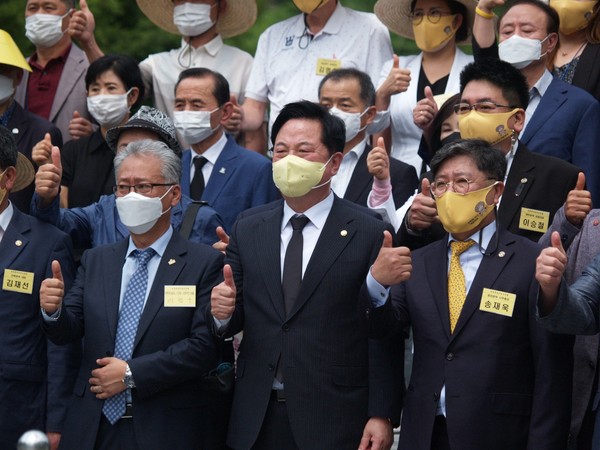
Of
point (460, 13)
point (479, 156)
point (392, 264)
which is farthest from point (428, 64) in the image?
point (392, 264)

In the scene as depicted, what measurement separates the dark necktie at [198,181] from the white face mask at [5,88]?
1521 mm

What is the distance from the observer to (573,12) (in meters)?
9.36

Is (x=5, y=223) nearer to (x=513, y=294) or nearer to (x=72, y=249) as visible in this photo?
(x=72, y=249)

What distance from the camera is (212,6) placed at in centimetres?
1088

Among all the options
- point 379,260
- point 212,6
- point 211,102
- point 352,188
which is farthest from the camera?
point 212,6

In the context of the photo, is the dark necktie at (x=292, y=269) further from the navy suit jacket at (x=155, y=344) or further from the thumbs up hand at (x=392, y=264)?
the thumbs up hand at (x=392, y=264)

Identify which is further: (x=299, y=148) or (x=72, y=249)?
(x=72, y=249)

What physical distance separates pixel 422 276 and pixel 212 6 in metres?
4.33

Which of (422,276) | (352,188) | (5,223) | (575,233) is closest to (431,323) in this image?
(422,276)

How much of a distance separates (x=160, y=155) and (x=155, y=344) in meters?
1.21

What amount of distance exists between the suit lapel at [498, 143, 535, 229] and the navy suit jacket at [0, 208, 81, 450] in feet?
8.82

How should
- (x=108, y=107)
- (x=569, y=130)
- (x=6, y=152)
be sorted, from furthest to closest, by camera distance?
(x=108, y=107) → (x=569, y=130) → (x=6, y=152)

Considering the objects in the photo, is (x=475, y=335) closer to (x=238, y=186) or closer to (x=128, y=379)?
(x=128, y=379)

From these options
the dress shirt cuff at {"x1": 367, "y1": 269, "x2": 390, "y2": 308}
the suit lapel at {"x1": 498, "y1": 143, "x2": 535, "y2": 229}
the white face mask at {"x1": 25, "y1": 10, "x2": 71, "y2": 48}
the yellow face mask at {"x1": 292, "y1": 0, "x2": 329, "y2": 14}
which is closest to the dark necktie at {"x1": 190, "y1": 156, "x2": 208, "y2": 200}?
the yellow face mask at {"x1": 292, "y1": 0, "x2": 329, "y2": 14}
